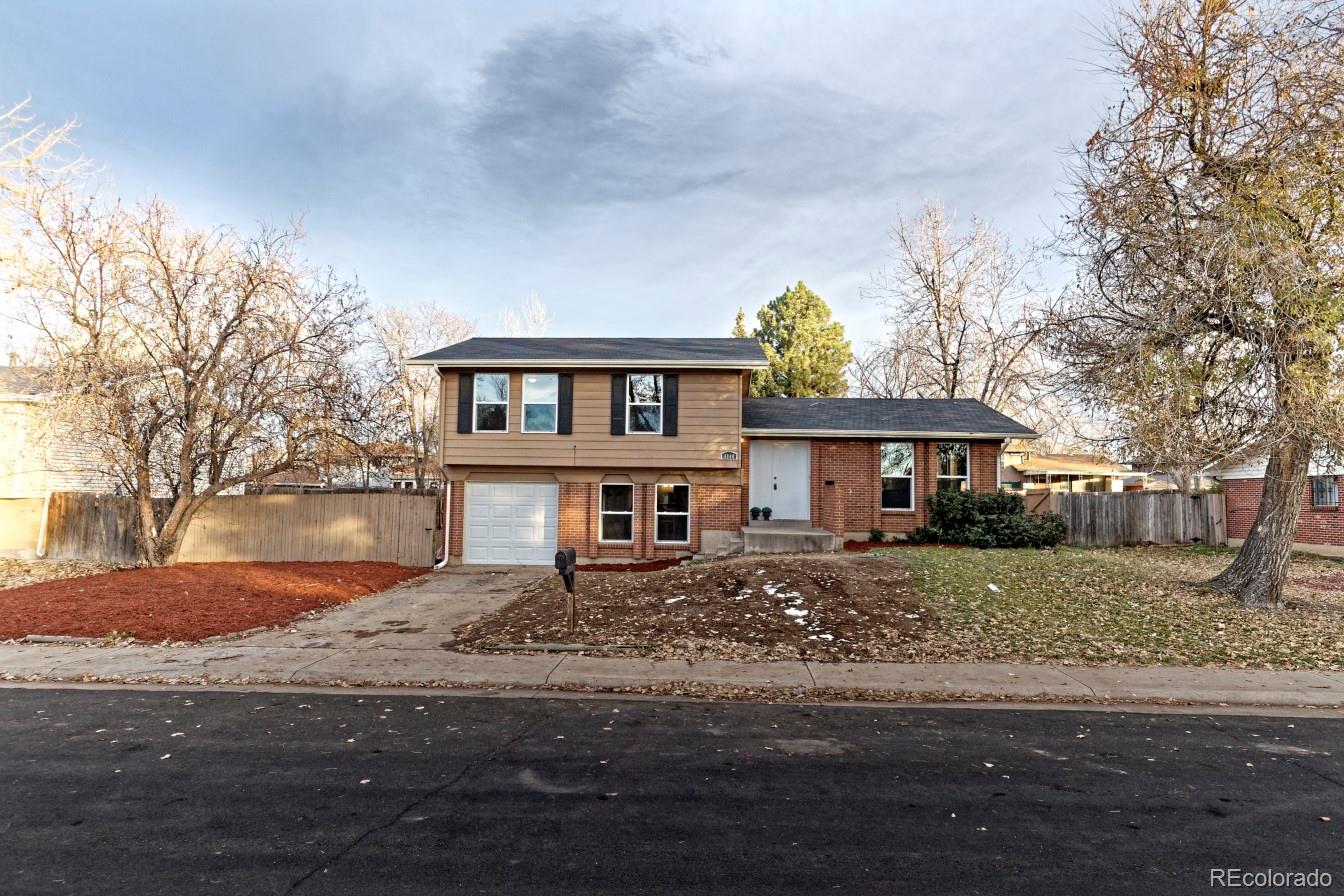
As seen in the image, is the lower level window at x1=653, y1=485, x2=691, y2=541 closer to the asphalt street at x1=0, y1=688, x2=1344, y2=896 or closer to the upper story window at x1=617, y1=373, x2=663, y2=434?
the upper story window at x1=617, y1=373, x2=663, y2=434

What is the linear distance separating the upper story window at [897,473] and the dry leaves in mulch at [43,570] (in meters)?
18.1

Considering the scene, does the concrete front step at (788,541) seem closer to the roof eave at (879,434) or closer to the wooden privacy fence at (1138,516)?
the roof eave at (879,434)

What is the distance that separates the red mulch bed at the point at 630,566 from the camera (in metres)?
16.2

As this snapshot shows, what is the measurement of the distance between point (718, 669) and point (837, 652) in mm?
1630

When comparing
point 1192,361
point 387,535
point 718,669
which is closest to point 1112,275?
point 1192,361

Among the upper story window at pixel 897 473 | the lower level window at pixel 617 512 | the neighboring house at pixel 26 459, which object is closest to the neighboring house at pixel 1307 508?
the upper story window at pixel 897 473

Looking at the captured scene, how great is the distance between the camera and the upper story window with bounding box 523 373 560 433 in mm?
17641

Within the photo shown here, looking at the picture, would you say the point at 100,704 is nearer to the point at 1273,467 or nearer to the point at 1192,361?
the point at 1192,361

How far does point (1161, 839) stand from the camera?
4.12 m

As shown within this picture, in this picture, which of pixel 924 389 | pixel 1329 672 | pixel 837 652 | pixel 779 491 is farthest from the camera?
pixel 924 389

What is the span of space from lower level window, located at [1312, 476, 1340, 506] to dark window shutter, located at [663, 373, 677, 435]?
652 inches

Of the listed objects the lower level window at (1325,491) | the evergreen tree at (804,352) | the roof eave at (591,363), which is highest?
the evergreen tree at (804,352)

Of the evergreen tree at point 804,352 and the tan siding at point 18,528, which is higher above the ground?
the evergreen tree at point 804,352

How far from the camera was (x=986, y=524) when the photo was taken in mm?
17234
